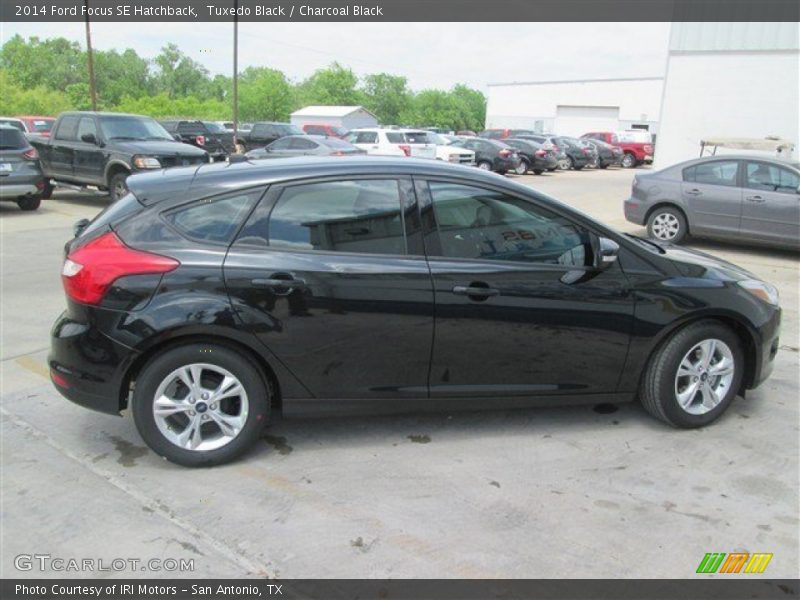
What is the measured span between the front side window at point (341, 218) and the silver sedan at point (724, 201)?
7.93 meters

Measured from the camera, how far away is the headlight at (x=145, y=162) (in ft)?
40.5

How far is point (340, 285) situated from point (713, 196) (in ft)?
27.4

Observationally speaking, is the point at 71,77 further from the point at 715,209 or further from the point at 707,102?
the point at 715,209

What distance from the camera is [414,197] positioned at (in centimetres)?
355

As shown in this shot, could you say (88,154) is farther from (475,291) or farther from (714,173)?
(475,291)

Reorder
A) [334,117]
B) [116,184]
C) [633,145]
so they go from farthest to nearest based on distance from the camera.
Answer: [334,117] → [633,145] → [116,184]

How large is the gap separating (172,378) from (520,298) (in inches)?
74.7

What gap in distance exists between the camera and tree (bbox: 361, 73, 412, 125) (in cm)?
11162

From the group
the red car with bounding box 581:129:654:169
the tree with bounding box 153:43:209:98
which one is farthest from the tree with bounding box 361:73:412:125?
the red car with bounding box 581:129:654:169

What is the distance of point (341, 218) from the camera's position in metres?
3.51
